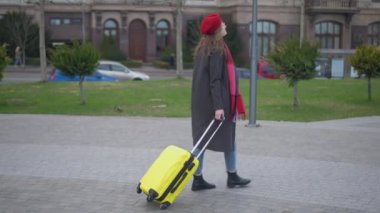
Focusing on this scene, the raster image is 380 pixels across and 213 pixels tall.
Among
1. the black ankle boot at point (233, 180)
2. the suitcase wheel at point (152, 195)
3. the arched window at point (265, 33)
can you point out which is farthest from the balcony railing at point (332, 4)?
the suitcase wheel at point (152, 195)

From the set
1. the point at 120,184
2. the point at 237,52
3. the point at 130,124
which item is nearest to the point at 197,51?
the point at 120,184

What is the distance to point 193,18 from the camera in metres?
49.4

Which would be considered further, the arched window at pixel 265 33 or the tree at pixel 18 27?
the arched window at pixel 265 33

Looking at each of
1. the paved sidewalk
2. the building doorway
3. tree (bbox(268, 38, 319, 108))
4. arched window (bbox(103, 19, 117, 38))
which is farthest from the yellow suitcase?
the building doorway

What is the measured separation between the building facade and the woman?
41.2 meters

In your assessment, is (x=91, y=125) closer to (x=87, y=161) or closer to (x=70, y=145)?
(x=70, y=145)

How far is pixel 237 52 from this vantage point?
4822cm

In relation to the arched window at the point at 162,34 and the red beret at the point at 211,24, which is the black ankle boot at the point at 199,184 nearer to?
the red beret at the point at 211,24

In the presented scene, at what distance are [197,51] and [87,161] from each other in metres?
2.73

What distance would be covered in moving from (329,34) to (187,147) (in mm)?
43463

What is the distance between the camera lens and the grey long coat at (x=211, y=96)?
666cm

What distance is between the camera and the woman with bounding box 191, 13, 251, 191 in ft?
22.0

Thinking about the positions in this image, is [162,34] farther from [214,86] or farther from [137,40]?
[214,86]

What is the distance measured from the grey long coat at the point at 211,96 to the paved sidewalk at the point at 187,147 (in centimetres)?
66
